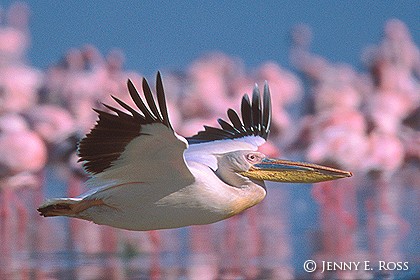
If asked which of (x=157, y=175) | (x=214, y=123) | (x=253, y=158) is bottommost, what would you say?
A: (x=157, y=175)

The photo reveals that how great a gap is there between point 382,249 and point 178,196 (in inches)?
114

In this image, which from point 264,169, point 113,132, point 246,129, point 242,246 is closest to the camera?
point 113,132

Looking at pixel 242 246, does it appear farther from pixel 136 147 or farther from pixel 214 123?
pixel 136 147

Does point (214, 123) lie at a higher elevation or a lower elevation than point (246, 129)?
higher

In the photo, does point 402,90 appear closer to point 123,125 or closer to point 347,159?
point 347,159

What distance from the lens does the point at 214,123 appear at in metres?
9.10

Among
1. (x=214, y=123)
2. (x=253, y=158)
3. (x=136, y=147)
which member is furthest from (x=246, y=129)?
(x=214, y=123)

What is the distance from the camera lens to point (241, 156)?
3.42 meters

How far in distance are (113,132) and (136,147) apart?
0.31 feet

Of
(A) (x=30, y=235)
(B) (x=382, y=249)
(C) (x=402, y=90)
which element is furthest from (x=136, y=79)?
(B) (x=382, y=249)

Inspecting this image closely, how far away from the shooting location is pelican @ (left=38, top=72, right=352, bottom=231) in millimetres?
2977

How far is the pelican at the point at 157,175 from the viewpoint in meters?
2.98

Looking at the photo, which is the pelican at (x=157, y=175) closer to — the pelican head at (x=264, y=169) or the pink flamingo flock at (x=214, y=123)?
the pelican head at (x=264, y=169)

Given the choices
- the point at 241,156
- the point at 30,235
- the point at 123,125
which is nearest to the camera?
the point at 123,125
